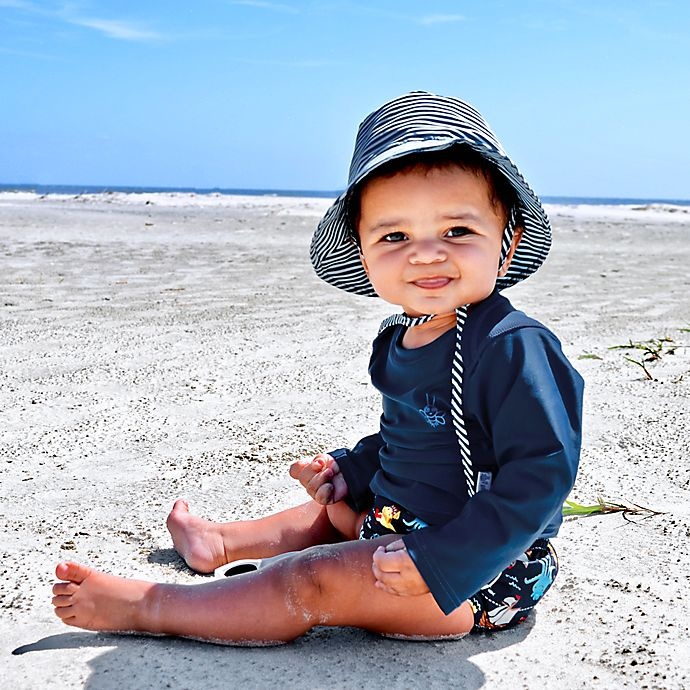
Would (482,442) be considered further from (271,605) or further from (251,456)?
(251,456)

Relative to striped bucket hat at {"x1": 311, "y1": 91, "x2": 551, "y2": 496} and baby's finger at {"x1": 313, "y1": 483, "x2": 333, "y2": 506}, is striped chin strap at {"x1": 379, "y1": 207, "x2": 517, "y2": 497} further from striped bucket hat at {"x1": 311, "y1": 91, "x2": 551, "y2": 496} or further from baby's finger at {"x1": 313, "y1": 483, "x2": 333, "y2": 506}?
baby's finger at {"x1": 313, "y1": 483, "x2": 333, "y2": 506}

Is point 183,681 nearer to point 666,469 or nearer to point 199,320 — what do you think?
point 666,469

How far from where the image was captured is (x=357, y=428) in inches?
118

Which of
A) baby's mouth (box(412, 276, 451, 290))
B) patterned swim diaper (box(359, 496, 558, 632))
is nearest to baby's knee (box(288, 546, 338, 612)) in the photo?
patterned swim diaper (box(359, 496, 558, 632))

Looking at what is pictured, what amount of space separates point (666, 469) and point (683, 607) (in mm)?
841

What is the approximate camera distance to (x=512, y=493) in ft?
4.94

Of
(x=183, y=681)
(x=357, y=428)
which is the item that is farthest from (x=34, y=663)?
(x=357, y=428)

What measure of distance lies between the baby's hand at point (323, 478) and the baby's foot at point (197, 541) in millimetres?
235

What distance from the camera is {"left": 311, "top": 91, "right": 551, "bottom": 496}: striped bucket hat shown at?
1.67m

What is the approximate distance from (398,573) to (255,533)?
0.67 metres

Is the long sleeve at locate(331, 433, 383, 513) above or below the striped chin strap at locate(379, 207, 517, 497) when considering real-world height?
below

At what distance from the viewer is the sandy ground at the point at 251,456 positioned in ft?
5.17

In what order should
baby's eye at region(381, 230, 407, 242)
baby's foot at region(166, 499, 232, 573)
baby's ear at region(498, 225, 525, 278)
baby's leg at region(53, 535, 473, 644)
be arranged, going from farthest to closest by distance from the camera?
1. baby's foot at region(166, 499, 232, 573)
2. baby's ear at region(498, 225, 525, 278)
3. baby's eye at region(381, 230, 407, 242)
4. baby's leg at region(53, 535, 473, 644)

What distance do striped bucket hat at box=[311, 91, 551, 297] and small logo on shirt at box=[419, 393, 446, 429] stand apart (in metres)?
0.36
